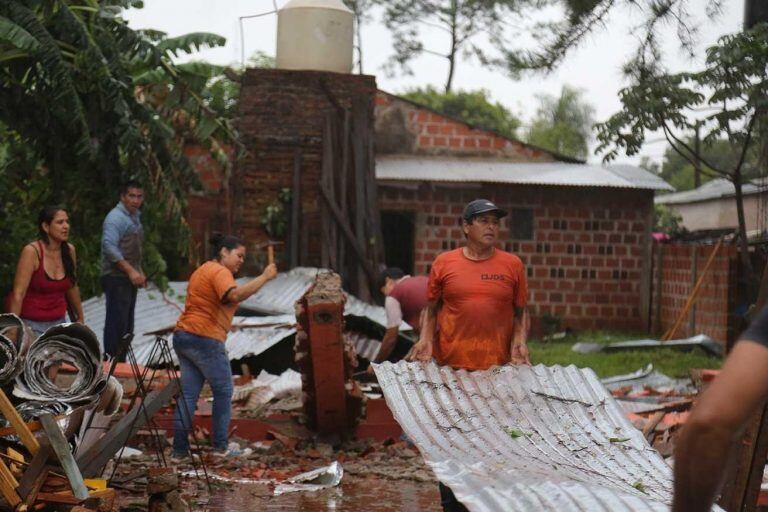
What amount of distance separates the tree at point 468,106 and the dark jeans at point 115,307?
32096mm

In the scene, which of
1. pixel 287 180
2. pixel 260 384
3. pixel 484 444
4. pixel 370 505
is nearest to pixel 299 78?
pixel 287 180

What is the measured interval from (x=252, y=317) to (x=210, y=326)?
5.62m

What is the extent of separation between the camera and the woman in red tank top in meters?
8.97

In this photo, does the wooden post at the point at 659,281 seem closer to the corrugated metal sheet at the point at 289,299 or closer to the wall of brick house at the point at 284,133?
the wall of brick house at the point at 284,133

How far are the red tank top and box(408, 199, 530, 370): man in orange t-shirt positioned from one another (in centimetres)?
311

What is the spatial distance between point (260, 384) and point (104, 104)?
3.53 meters

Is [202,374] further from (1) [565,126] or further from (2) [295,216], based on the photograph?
(1) [565,126]

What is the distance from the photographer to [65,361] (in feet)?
23.3

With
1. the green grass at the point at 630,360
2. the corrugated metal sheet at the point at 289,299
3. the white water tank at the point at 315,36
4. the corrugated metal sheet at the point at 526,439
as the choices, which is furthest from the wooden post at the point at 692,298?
the corrugated metal sheet at the point at 526,439

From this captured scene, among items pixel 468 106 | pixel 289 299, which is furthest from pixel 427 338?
pixel 468 106

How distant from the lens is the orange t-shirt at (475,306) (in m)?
7.43

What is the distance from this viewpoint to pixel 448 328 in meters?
7.49

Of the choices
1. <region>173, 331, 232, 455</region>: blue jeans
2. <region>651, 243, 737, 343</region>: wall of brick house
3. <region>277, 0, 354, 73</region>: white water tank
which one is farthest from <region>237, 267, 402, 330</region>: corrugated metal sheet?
<region>651, 243, 737, 343</region>: wall of brick house

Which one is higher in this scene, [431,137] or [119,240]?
[431,137]
